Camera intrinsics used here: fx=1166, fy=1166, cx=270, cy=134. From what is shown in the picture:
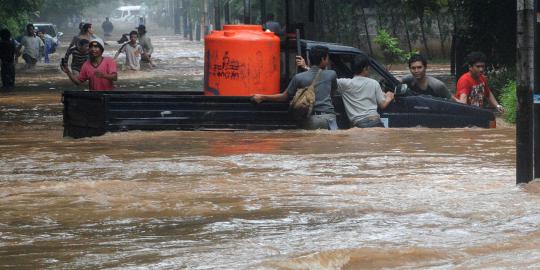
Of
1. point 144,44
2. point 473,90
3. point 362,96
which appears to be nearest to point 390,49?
point 144,44

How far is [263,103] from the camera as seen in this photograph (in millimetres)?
14656

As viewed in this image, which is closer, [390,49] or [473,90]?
[473,90]

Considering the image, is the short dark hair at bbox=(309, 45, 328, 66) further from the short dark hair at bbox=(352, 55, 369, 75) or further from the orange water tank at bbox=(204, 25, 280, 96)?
the orange water tank at bbox=(204, 25, 280, 96)

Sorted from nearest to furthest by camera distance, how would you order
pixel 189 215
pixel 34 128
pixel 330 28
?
pixel 189 215 < pixel 34 128 < pixel 330 28

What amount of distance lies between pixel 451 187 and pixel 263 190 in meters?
1.71

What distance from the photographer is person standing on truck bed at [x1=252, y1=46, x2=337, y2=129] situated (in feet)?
46.7

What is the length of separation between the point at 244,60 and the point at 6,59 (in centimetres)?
1534

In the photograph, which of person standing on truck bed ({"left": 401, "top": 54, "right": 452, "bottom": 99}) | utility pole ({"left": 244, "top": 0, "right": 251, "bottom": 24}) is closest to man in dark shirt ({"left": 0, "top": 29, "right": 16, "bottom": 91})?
utility pole ({"left": 244, "top": 0, "right": 251, "bottom": 24})

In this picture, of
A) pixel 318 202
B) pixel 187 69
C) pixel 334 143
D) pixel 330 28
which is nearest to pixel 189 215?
pixel 318 202

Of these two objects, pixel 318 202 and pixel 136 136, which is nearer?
pixel 318 202

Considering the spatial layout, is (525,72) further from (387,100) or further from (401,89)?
(387,100)

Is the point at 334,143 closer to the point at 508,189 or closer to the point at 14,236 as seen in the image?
the point at 508,189

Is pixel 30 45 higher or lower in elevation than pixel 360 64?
higher

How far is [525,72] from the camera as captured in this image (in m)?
9.84
